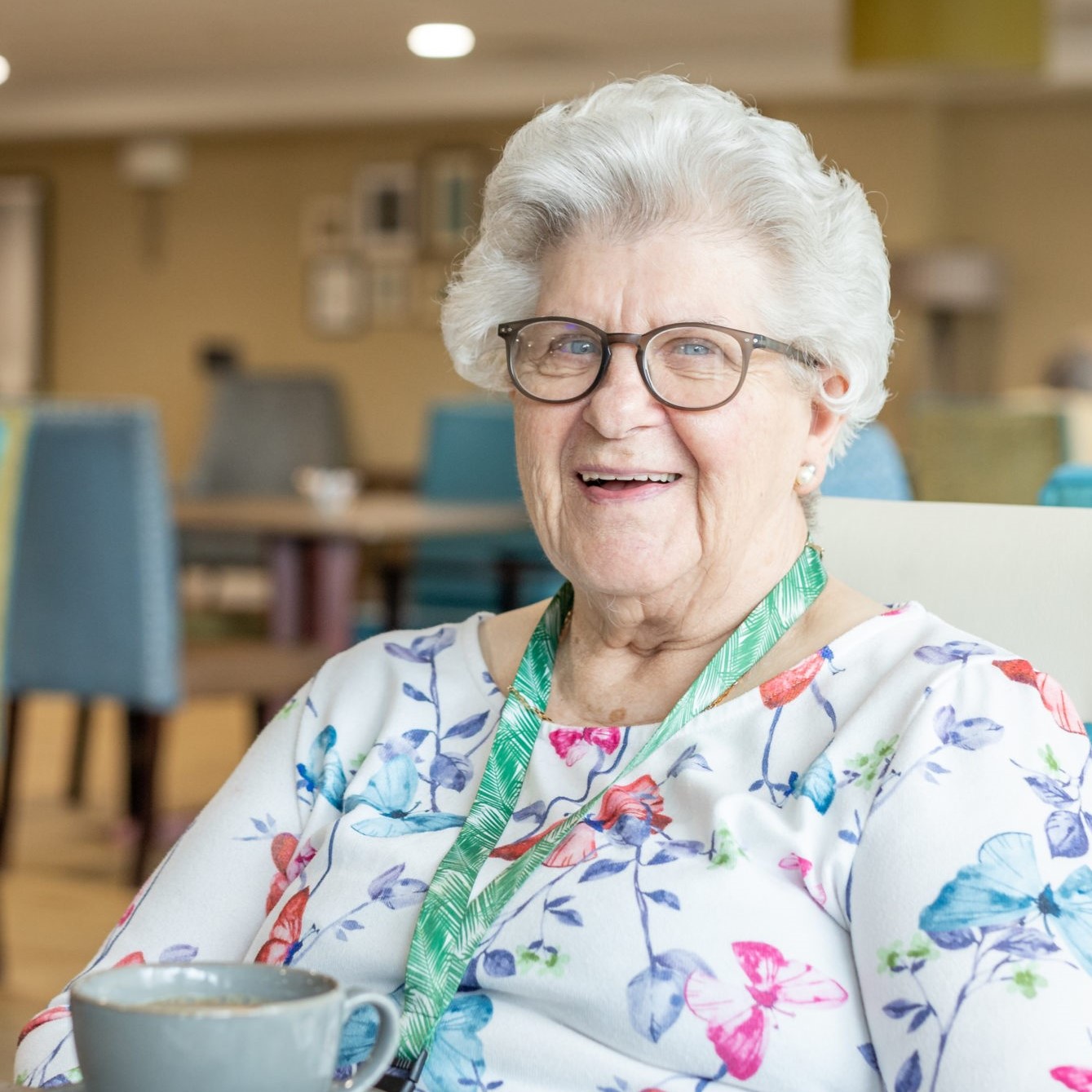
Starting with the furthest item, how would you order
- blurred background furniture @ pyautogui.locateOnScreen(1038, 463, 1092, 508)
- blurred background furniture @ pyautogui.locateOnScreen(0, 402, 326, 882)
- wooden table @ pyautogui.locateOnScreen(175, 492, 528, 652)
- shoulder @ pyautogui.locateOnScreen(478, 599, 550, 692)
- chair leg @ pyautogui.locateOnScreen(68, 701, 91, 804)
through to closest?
chair leg @ pyautogui.locateOnScreen(68, 701, 91, 804)
wooden table @ pyautogui.locateOnScreen(175, 492, 528, 652)
blurred background furniture @ pyautogui.locateOnScreen(0, 402, 326, 882)
blurred background furniture @ pyautogui.locateOnScreen(1038, 463, 1092, 508)
shoulder @ pyautogui.locateOnScreen(478, 599, 550, 692)

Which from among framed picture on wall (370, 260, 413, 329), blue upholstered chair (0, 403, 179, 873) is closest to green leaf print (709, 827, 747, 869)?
blue upholstered chair (0, 403, 179, 873)

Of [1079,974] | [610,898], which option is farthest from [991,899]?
[610,898]

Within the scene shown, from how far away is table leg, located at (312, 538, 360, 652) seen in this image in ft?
13.4

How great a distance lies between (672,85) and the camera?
1247 millimetres

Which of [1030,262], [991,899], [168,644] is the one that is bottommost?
[168,644]

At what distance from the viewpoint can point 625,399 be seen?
1186mm

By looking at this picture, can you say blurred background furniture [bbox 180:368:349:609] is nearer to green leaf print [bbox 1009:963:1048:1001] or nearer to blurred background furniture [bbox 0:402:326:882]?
blurred background furniture [bbox 0:402:326:882]

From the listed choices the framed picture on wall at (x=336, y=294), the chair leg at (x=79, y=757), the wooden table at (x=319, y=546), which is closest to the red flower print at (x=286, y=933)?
the wooden table at (x=319, y=546)

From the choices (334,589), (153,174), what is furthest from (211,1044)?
(153,174)

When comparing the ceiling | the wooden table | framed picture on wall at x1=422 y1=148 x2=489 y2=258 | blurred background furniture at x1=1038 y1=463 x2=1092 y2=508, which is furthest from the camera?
framed picture on wall at x1=422 y1=148 x2=489 y2=258

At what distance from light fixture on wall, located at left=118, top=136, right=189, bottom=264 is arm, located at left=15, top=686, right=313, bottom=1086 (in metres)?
8.10

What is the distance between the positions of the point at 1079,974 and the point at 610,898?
11.5 inches

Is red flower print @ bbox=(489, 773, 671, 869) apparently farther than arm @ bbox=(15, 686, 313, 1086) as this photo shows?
No

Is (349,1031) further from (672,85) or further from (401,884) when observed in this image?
(672,85)
